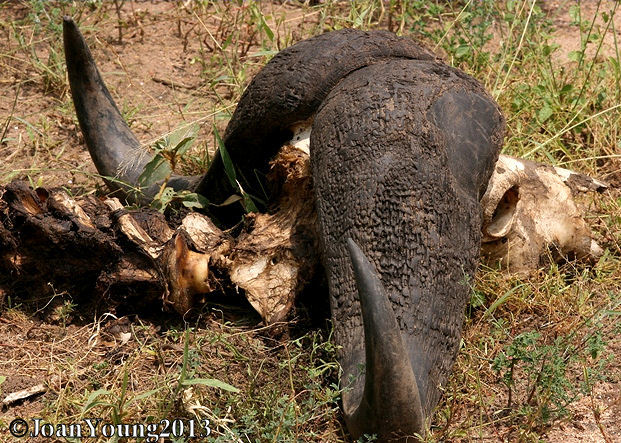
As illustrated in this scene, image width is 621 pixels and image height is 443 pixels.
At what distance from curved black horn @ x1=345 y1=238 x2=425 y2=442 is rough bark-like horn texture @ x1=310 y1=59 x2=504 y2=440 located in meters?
0.02

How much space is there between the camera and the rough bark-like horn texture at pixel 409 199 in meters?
2.64

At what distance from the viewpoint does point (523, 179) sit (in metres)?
3.70

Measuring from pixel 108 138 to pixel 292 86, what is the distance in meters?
0.94

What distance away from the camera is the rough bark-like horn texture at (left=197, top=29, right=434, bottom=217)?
344 centimetres

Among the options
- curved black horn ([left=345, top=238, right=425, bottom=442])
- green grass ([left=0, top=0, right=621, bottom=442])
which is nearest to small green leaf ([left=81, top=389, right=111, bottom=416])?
green grass ([left=0, top=0, right=621, bottom=442])

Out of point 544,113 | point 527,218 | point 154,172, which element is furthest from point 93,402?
point 544,113

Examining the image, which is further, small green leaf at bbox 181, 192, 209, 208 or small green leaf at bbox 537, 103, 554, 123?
small green leaf at bbox 537, 103, 554, 123

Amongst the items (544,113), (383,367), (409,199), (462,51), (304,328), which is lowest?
(304,328)

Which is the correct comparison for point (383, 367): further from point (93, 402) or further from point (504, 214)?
point (504, 214)

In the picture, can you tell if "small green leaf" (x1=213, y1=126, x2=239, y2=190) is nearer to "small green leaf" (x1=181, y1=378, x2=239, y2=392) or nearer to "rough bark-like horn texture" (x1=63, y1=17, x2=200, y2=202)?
"rough bark-like horn texture" (x1=63, y1=17, x2=200, y2=202)

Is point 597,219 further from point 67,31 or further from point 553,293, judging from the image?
point 67,31


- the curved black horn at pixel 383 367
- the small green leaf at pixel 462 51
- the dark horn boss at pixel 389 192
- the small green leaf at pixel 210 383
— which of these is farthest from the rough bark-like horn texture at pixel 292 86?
the small green leaf at pixel 462 51

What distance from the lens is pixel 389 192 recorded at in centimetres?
279

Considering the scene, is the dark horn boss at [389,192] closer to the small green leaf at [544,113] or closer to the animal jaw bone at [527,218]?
the animal jaw bone at [527,218]
